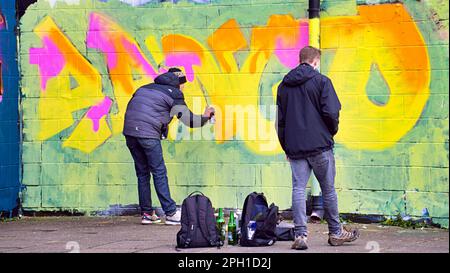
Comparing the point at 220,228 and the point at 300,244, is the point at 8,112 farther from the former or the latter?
the point at 300,244

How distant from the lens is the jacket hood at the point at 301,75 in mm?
8828

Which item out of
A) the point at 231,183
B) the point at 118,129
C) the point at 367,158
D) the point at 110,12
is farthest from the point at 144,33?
the point at 367,158

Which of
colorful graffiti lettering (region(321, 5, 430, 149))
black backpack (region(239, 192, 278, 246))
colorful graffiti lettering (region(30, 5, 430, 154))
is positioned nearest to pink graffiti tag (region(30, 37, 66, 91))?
colorful graffiti lettering (region(30, 5, 430, 154))

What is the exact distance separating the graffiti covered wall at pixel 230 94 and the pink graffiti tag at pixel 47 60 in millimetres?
12

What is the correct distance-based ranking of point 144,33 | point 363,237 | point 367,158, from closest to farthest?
point 363,237 < point 367,158 < point 144,33

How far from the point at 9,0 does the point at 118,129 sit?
81.2 inches

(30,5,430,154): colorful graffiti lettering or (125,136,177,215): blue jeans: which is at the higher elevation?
(30,5,430,154): colorful graffiti lettering

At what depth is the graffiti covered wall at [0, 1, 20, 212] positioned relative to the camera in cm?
1153

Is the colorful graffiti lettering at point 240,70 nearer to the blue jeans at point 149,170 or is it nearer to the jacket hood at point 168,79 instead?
the jacket hood at point 168,79

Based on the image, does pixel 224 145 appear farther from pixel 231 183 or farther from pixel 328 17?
pixel 328 17

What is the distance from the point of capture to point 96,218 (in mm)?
11578

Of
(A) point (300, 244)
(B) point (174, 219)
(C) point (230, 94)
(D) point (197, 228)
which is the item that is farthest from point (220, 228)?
(C) point (230, 94)

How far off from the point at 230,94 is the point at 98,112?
166cm

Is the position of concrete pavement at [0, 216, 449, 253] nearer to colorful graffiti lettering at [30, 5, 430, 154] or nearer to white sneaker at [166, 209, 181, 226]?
white sneaker at [166, 209, 181, 226]
